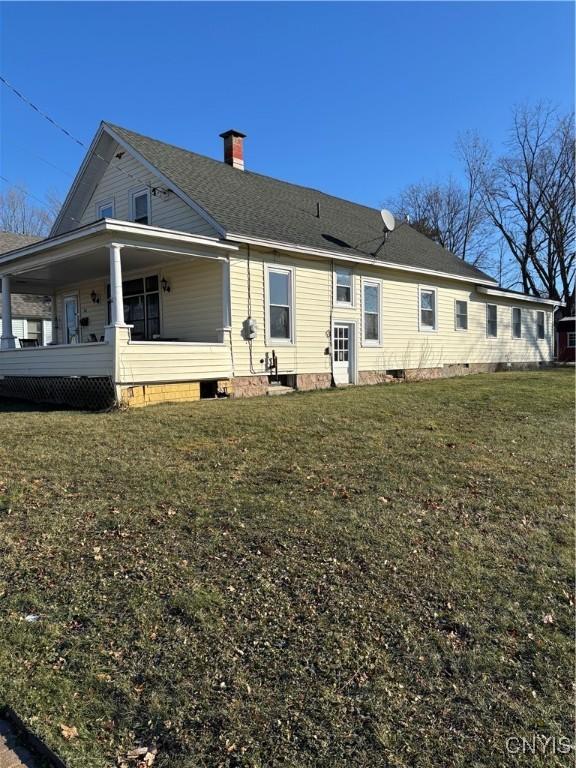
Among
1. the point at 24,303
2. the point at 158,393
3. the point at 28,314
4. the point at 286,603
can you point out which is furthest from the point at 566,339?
the point at 286,603

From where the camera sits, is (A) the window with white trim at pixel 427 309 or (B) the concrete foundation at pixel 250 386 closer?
(B) the concrete foundation at pixel 250 386

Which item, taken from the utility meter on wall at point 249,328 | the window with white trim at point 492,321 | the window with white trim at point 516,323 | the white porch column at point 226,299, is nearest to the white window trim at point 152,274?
the white porch column at point 226,299

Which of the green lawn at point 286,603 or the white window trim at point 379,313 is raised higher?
the white window trim at point 379,313

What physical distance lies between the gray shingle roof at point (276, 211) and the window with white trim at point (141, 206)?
3.28ft

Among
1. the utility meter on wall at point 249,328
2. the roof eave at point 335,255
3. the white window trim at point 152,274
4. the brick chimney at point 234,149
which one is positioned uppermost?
the brick chimney at point 234,149

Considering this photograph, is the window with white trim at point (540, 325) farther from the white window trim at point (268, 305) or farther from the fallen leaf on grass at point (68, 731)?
the fallen leaf on grass at point (68, 731)

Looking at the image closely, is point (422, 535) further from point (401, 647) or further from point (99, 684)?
point (99, 684)

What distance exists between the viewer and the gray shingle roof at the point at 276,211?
13.0 meters

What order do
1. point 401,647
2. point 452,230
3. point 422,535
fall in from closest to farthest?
point 401,647 < point 422,535 < point 452,230

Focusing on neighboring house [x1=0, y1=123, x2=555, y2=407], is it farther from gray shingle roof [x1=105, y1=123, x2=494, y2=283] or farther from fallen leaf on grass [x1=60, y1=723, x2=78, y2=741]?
fallen leaf on grass [x1=60, y1=723, x2=78, y2=741]

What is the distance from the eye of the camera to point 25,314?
22.4 meters

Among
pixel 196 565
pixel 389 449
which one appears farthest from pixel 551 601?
pixel 389 449

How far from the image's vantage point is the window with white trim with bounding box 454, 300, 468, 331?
18875 millimetres

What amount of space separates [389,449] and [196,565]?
3590mm
